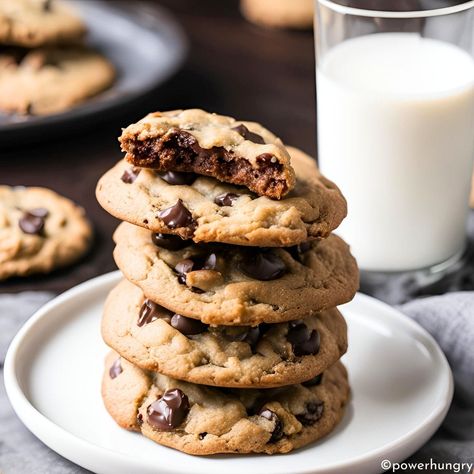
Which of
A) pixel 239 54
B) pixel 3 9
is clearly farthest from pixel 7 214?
pixel 239 54

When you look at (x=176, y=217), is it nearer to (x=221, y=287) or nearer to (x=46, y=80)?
(x=221, y=287)

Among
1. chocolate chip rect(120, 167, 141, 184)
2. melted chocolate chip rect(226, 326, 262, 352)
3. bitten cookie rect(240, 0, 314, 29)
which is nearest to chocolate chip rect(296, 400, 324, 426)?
melted chocolate chip rect(226, 326, 262, 352)

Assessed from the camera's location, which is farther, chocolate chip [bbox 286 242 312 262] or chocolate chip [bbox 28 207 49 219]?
chocolate chip [bbox 28 207 49 219]

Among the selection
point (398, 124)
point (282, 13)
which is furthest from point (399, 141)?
point (282, 13)

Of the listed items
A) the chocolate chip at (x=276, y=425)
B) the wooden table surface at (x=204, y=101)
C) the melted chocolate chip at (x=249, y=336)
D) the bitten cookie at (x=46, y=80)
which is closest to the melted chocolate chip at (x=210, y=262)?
the melted chocolate chip at (x=249, y=336)

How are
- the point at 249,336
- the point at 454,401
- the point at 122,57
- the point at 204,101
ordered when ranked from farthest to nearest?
the point at 122,57 → the point at 204,101 → the point at 454,401 → the point at 249,336

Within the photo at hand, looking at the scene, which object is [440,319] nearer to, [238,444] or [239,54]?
[238,444]

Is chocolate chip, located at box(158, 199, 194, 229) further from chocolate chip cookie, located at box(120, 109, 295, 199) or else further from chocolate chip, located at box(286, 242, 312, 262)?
chocolate chip, located at box(286, 242, 312, 262)

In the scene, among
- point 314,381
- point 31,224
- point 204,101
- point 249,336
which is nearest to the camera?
point 249,336
